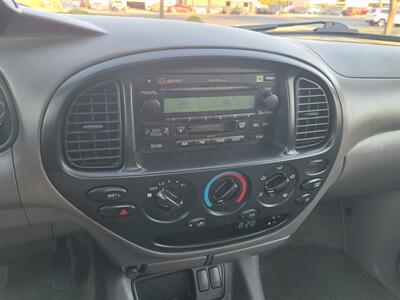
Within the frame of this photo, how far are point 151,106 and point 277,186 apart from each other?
1.77 feet

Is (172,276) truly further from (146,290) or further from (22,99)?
(22,99)

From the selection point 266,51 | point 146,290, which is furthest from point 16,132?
point 146,290

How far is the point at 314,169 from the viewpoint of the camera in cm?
142

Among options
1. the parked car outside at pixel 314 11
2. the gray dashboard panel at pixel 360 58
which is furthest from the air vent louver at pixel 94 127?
the parked car outside at pixel 314 11

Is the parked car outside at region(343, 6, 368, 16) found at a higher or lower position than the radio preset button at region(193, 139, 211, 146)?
higher

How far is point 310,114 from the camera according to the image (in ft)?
4.37

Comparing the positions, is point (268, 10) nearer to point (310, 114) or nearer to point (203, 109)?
point (310, 114)

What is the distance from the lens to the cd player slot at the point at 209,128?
1.19m

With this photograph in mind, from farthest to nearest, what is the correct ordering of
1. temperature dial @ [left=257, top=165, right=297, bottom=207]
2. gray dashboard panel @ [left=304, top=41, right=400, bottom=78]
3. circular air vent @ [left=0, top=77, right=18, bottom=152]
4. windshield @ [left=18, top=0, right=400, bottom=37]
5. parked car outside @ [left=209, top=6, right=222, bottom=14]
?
parked car outside @ [left=209, top=6, right=222, bottom=14], windshield @ [left=18, top=0, right=400, bottom=37], gray dashboard panel @ [left=304, top=41, right=400, bottom=78], temperature dial @ [left=257, top=165, right=297, bottom=207], circular air vent @ [left=0, top=77, right=18, bottom=152]

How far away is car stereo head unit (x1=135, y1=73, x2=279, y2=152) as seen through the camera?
1.12 m

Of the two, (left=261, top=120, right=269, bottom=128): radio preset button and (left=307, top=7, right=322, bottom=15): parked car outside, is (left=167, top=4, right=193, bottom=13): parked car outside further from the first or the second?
(left=261, top=120, right=269, bottom=128): radio preset button

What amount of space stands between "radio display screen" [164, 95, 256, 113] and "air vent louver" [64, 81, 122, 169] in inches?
6.1

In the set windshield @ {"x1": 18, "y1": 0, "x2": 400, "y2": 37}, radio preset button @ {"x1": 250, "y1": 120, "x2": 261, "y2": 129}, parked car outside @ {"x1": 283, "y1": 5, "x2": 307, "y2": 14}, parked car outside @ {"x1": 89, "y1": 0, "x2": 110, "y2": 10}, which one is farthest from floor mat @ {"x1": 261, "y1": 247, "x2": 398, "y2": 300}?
parked car outside @ {"x1": 283, "y1": 5, "x2": 307, "y2": 14}

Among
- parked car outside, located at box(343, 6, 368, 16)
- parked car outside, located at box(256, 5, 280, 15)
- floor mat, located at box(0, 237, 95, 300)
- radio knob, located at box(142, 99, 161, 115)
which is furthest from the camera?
parked car outside, located at box(256, 5, 280, 15)
